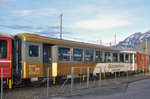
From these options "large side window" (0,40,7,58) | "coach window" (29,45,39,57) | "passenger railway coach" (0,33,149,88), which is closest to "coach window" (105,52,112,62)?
"passenger railway coach" (0,33,149,88)

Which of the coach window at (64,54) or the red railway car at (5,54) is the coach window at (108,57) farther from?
the red railway car at (5,54)

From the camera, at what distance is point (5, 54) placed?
42.7 feet

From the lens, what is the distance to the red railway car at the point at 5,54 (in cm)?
1280

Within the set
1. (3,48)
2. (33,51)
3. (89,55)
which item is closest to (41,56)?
(33,51)

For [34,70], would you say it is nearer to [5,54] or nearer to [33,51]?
[33,51]

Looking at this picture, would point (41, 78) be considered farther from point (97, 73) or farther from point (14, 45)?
point (97, 73)

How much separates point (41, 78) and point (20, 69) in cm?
182

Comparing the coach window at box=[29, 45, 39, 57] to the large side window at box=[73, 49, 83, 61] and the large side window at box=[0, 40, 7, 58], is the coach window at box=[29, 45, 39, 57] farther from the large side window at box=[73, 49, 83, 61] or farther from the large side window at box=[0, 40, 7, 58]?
the large side window at box=[73, 49, 83, 61]

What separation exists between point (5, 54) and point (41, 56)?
2.57 metres

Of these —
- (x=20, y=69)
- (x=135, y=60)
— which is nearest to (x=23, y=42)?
(x=20, y=69)

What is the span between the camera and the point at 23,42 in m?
13.8

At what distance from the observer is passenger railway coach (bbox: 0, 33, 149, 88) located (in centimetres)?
1326

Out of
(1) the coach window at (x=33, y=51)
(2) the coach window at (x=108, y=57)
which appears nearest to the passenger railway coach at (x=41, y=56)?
(1) the coach window at (x=33, y=51)

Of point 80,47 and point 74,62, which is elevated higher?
point 80,47
